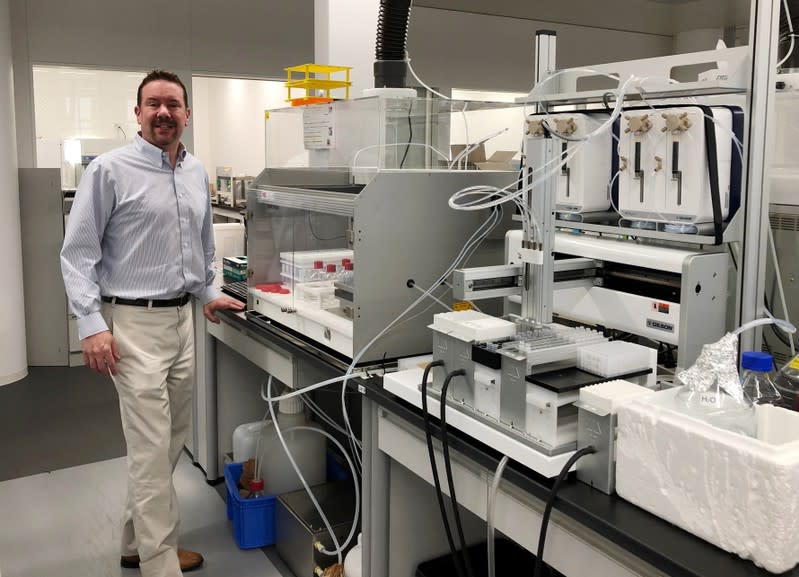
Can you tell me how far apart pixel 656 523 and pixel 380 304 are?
1.01 metres

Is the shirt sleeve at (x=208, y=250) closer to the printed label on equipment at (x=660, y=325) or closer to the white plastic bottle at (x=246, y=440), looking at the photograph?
the white plastic bottle at (x=246, y=440)

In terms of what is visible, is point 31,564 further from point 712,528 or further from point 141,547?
point 712,528

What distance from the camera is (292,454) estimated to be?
2.63 m

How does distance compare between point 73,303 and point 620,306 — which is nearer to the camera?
point 620,306

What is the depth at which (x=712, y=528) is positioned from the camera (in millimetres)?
1027

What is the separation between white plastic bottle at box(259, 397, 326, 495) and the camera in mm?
2641

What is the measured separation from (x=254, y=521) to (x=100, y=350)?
833 millimetres

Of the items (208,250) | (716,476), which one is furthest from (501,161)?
(716,476)

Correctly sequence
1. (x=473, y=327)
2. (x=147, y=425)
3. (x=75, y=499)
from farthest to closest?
(x=75, y=499) → (x=147, y=425) → (x=473, y=327)

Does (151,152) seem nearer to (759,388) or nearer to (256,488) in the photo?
(256,488)

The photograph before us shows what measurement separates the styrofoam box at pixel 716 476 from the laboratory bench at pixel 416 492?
3 centimetres

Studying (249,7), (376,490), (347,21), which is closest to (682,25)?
(249,7)

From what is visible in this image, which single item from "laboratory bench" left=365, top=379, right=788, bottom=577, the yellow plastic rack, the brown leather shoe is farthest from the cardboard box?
the brown leather shoe

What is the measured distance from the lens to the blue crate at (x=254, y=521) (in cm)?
251
